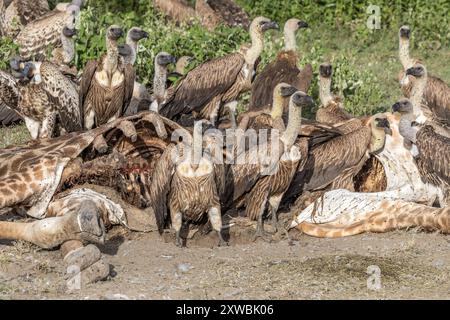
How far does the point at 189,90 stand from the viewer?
35.9 feet

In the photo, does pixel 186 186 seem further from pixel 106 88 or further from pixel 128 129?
pixel 106 88

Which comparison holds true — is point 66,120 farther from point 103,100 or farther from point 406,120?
point 406,120

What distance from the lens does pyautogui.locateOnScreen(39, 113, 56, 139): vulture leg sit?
1002cm

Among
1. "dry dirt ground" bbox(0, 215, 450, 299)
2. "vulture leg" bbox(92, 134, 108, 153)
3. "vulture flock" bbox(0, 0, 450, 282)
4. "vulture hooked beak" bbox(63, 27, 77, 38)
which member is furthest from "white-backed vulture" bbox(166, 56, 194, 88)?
"dry dirt ground" bbox(0, 215, 450, 299)

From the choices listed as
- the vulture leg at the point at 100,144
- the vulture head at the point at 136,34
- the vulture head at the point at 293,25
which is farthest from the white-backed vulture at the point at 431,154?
the vulture head at the point at 293,25

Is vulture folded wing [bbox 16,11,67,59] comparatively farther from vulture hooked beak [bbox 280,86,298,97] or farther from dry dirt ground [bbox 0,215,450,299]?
dry dirt ground [bbox 0,215,450,299]

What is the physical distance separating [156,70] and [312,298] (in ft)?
16.0

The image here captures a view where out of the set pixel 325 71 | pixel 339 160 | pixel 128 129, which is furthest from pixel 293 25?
pixel 128 129

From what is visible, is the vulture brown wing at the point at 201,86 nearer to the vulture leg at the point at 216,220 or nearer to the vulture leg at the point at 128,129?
the vulture leg at the point at 128,129

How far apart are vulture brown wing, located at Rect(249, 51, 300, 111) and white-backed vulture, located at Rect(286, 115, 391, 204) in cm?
192

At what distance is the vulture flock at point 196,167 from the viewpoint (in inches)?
309

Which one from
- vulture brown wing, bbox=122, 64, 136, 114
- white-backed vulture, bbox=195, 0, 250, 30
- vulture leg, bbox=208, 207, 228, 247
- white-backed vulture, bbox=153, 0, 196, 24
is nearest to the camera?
vulture leg, bbox=208, 207, 228, 247

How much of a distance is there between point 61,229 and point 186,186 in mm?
891

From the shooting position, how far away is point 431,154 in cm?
869
